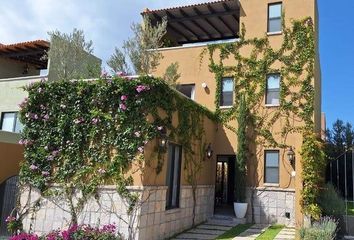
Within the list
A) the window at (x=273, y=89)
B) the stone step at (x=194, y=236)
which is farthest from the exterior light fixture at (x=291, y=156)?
Result: the stone step at (x=194, y=236)

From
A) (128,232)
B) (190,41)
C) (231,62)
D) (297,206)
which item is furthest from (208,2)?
(128,232)

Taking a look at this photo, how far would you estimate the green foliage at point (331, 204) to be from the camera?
521 inches

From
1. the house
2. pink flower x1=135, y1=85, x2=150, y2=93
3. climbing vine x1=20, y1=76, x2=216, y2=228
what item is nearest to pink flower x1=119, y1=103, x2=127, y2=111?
climbing vine x1=20, y1=76, x2=216, y2=228

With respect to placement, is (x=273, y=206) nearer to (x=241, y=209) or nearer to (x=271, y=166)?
(x=241, y=209)

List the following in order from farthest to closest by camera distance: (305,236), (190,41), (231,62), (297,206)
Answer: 1. (190,41)
2. (231,62)
3. (297,206)
4. (305,236)

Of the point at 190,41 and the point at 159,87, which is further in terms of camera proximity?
the point at 190,41

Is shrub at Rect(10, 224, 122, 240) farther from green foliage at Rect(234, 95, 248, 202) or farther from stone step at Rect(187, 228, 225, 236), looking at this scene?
green foliage at Rect(234, 95, 248, 202)

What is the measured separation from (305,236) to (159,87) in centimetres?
556

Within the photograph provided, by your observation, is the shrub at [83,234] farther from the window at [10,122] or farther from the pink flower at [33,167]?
the window at [10,122]

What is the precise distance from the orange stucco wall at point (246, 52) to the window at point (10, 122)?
725cm

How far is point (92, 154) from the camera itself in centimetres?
1080

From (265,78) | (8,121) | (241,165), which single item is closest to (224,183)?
(241,165)

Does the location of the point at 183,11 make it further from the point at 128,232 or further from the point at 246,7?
the point at 128,232

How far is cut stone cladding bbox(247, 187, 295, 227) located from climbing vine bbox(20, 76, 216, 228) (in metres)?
6.06
